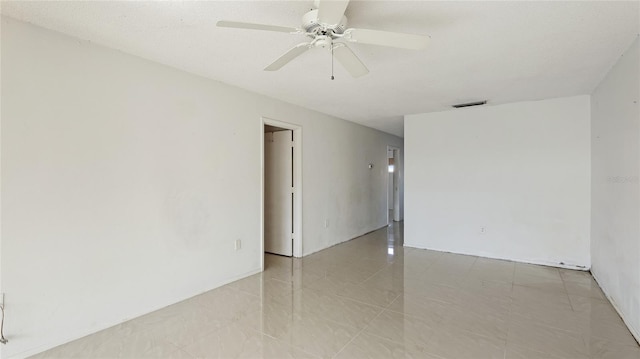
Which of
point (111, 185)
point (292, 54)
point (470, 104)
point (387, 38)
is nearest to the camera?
point (387, 38)

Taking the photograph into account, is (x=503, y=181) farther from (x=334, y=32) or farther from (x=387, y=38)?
(x=334, y=32)

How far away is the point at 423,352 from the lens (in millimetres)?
2221

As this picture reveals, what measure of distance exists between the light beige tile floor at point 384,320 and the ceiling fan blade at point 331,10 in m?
2.18

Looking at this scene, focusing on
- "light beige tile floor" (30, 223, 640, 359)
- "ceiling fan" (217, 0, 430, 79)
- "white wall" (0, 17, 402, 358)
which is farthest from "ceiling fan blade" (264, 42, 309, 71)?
"light beige tile floor" (30, 223, 640, 359)

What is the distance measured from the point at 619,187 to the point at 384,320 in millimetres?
2510

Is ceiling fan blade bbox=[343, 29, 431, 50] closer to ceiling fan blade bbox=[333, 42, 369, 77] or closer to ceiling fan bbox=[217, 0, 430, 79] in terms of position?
ceiling fan bbox=[217, 0, 430, 79]

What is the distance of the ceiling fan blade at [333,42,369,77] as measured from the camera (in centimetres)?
198

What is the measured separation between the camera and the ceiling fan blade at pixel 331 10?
1.51 m

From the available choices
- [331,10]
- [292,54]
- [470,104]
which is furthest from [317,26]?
[470,104]


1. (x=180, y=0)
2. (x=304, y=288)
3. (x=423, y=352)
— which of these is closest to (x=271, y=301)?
(x=304, y=288)

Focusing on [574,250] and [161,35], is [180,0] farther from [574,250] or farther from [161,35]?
[574,250]

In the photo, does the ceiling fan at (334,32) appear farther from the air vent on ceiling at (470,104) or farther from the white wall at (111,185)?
the air vent on ceiling at (470,104)

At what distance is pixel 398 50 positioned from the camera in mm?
2598

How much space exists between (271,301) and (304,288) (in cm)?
47
